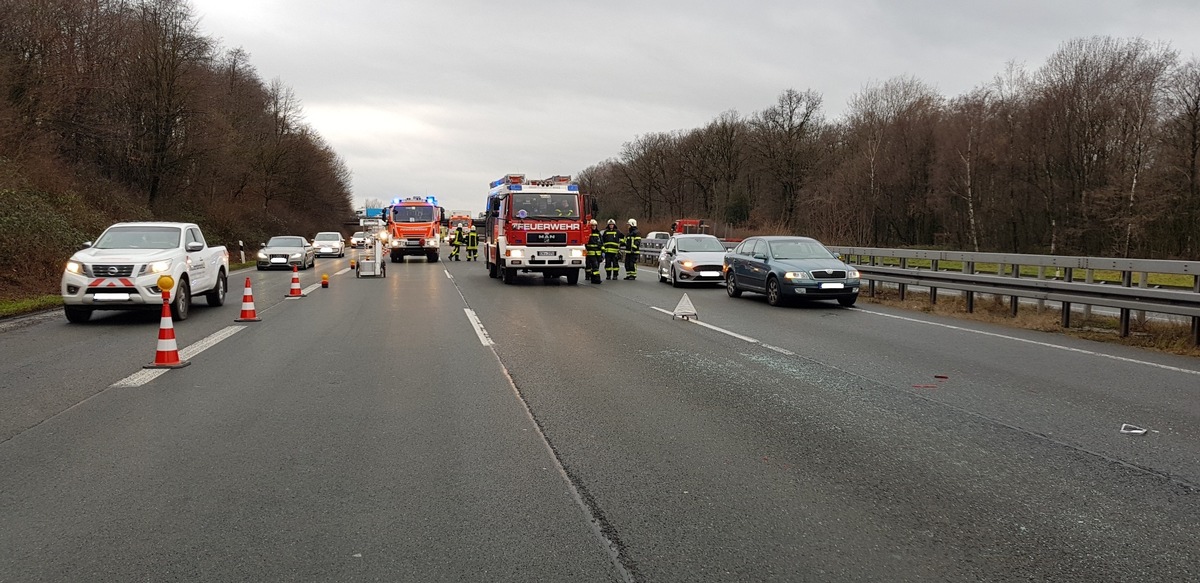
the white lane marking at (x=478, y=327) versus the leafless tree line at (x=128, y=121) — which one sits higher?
the leafless tree line at (x=128, y=121)

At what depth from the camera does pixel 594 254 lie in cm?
2459

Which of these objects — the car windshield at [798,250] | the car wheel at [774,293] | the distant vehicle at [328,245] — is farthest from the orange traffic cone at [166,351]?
the distant vehicle at [328,245]

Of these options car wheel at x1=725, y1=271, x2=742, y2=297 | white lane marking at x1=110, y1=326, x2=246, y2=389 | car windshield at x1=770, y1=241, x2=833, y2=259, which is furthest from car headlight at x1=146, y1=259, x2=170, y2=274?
car wheel at x1=725, y1=271, x2=742, y2=297

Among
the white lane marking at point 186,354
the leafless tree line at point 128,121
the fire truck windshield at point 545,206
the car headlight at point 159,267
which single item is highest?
the leafless tree line at point 128,121

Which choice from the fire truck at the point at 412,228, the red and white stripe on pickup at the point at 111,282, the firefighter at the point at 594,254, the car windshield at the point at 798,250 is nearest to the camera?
the red and white stripe on pickup at the point at 111,282

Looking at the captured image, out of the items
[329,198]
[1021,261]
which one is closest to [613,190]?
[329,198]

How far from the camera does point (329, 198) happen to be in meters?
80.9

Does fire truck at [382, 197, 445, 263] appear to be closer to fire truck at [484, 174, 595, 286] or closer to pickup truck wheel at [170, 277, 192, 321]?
fire truck at [484, 174, 595, 286]

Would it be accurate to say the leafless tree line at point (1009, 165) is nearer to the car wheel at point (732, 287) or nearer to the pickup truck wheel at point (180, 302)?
the car wheel at point (732, 287)

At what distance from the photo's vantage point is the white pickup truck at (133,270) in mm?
13195

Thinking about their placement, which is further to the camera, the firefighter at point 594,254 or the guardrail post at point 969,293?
the firefighter at point 594,254

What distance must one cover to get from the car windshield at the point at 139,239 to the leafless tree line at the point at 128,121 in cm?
1113

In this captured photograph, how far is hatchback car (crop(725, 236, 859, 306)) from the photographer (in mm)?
16734

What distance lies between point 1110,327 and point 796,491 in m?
11.5
